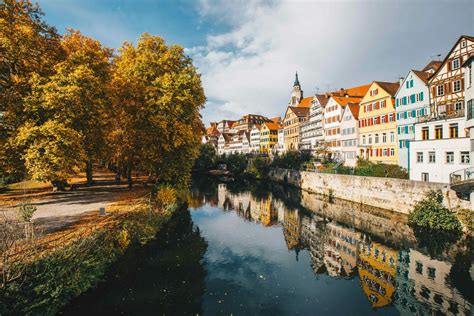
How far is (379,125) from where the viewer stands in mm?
43531

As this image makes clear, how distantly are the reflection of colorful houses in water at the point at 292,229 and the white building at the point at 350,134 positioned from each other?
2188 cm

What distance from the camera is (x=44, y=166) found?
17.8 meters

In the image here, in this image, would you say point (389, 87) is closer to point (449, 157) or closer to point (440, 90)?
point (440, 90)

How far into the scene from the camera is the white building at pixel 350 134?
48.9 m

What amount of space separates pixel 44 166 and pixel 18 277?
10315 millimetres

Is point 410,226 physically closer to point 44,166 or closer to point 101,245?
point 101,245

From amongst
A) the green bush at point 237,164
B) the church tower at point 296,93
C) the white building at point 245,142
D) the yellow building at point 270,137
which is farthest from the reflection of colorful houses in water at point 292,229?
the church tower at point 296,93

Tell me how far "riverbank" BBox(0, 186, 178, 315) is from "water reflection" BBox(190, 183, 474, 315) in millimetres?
5323

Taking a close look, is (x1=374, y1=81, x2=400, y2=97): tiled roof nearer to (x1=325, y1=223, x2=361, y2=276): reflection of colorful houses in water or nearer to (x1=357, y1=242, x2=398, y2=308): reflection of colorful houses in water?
(x1=325, y1=223, x2=361, y2=276): reflection of colorful houses in water

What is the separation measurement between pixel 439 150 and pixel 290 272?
20.3 metres

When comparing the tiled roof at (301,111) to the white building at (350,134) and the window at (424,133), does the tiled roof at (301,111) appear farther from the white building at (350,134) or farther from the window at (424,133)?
the window at (424,133)

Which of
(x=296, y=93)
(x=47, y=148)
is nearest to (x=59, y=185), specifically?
(x=47, y=148)

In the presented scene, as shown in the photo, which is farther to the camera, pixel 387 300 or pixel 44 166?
pixel 44 166

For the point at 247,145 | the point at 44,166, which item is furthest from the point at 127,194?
the point at 247,145
